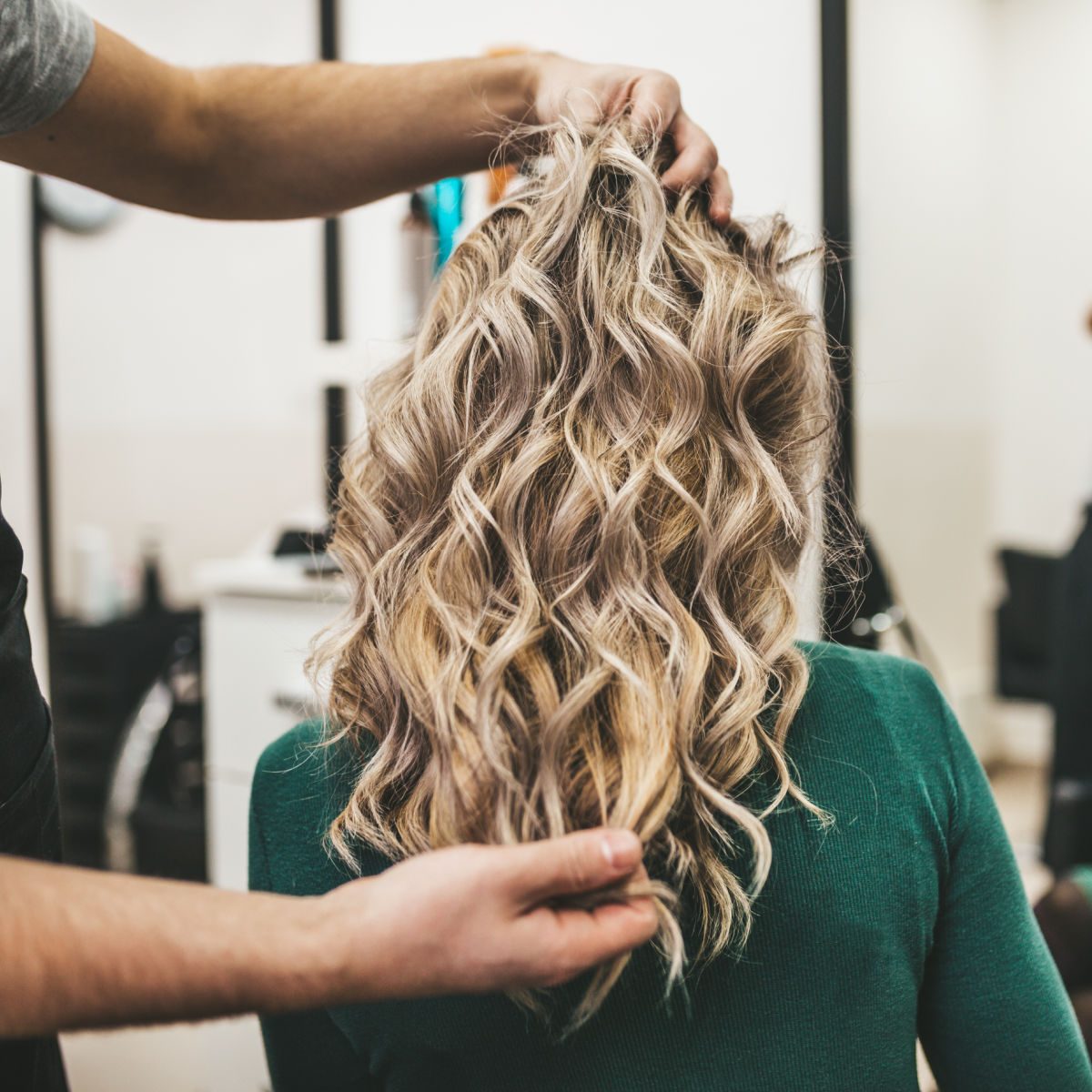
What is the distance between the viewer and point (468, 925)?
0.41 meters

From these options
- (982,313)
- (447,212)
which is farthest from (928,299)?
(447,212)

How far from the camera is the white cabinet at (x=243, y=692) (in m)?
1.58


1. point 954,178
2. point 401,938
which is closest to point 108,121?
point 401,938

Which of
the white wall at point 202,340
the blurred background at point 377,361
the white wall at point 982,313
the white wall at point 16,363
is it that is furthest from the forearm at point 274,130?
the white wall at point 16,363

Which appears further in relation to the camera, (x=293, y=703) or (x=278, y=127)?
(x=293, y=703)

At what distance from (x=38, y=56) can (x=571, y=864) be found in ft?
2.66

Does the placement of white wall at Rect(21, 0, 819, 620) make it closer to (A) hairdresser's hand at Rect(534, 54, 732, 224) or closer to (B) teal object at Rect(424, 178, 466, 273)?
(B) teal object at Rect(424, 178, 466, 273)

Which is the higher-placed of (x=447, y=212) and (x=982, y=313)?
(x=982, y=313)

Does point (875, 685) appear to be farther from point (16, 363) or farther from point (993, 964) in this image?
point (16, 363)

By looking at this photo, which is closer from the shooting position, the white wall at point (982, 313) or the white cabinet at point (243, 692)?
the white cabinet at point (243, 692)

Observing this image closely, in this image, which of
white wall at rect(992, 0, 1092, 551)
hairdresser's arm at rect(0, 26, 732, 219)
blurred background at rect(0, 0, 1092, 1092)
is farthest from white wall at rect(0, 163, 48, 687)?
white wall at rect(992, 0, 1092, 551)

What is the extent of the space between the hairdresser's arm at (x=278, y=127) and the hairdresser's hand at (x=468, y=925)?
69 cm

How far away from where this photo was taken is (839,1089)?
60 centimetres

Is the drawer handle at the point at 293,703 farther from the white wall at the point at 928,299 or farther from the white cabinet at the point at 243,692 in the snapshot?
the white wall at the point at 928,299
